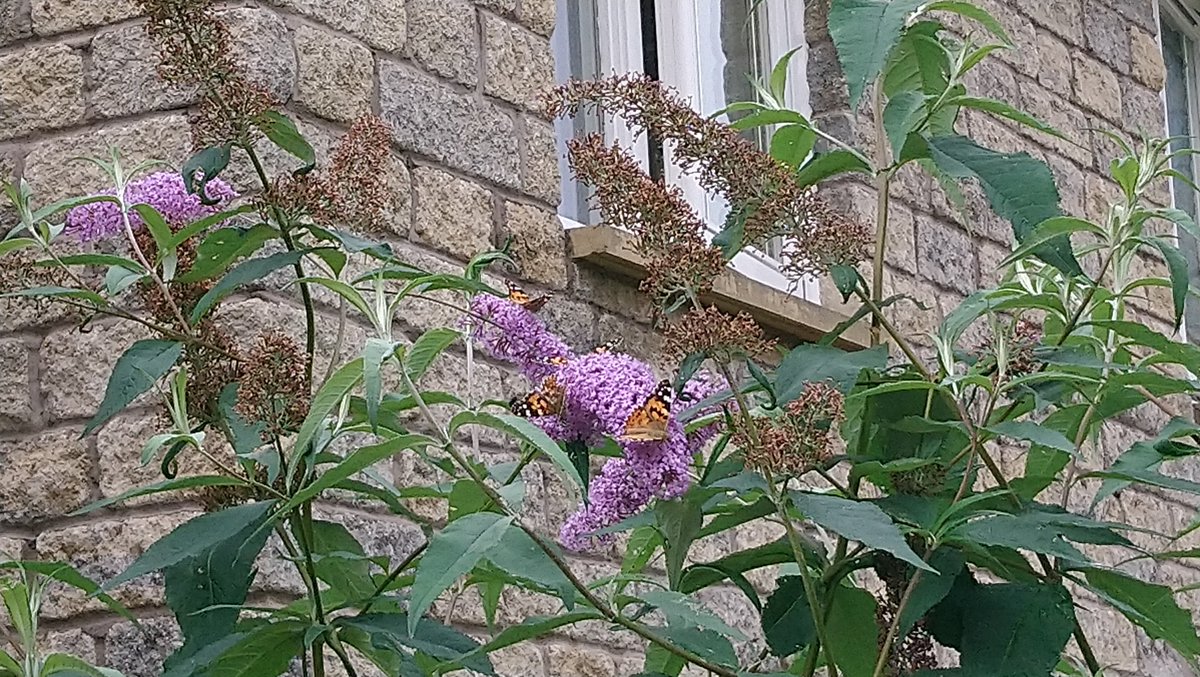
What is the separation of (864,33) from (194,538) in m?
0.81

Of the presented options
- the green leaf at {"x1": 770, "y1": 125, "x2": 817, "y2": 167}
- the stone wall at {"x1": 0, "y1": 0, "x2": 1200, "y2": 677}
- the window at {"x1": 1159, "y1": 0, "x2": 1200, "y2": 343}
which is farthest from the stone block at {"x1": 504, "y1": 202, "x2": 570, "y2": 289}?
the window at {"x1": 1159, "y1": 0, "x2": 1200, "y2": 343}

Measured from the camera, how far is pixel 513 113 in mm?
3496

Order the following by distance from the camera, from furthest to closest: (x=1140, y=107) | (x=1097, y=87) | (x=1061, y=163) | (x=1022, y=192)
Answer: (x=1140, y=107) → (x=1097, y=87) → (x=1061, y=163) → (x=1022, y=192)

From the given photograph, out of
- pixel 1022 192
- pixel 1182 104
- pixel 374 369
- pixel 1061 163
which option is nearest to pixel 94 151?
pixel 374 369

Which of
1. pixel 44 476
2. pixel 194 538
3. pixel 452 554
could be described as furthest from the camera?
pixel 44 476

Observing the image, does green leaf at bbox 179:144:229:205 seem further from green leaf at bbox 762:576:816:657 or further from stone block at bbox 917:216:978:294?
stone block at bbox 917:216:978:294

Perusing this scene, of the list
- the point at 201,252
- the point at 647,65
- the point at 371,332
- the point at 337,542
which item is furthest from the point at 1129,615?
the point at 647,65

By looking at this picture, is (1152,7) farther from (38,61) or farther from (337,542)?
(337,542)

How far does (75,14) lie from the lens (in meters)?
3.08

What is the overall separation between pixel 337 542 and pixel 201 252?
1.15 ft

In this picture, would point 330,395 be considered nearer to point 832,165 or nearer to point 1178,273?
point 832,165

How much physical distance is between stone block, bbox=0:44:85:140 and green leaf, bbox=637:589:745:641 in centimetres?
151

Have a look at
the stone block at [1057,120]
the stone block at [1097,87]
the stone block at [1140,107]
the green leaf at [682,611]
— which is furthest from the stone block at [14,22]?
the stone block at [1140,107]

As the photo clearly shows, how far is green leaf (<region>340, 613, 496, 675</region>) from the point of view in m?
1.88
